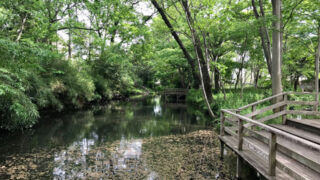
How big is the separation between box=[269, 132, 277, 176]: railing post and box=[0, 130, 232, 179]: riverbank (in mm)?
1557

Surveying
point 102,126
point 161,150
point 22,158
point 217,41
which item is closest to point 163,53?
point 217,41

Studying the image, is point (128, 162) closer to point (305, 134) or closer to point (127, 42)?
point (305, 134)

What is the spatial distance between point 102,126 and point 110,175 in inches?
227

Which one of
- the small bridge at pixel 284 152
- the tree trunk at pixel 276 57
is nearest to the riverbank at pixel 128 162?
the small bridge at pixel 284 152

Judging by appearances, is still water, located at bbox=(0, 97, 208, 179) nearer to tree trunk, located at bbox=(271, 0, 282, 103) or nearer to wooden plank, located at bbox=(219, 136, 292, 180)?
wooden plank, located at bbox=(219, 136, 292, 180)

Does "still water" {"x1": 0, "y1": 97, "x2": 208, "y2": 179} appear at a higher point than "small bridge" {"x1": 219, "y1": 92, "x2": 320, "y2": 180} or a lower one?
lower

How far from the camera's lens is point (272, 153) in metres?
3.14

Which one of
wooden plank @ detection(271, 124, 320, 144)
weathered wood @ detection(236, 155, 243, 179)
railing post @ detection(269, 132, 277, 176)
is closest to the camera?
railing post @ detection(269, 132, 277, 176)

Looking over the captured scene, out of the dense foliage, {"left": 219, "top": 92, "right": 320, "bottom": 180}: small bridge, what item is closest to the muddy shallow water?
{"left": 219, "top": 92, "right": 320, "bottom": 180}: small bridge

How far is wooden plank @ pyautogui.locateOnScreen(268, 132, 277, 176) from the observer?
10.3 ft

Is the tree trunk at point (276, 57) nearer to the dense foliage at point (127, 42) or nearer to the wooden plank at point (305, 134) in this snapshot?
the dense foliage at point (127, 42)

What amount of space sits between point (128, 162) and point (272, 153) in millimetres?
3580

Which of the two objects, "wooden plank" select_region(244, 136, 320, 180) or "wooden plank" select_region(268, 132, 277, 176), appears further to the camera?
"wooden plank" select_region(268, 132, 277, 176)

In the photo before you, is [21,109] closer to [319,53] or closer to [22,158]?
[22,158]
